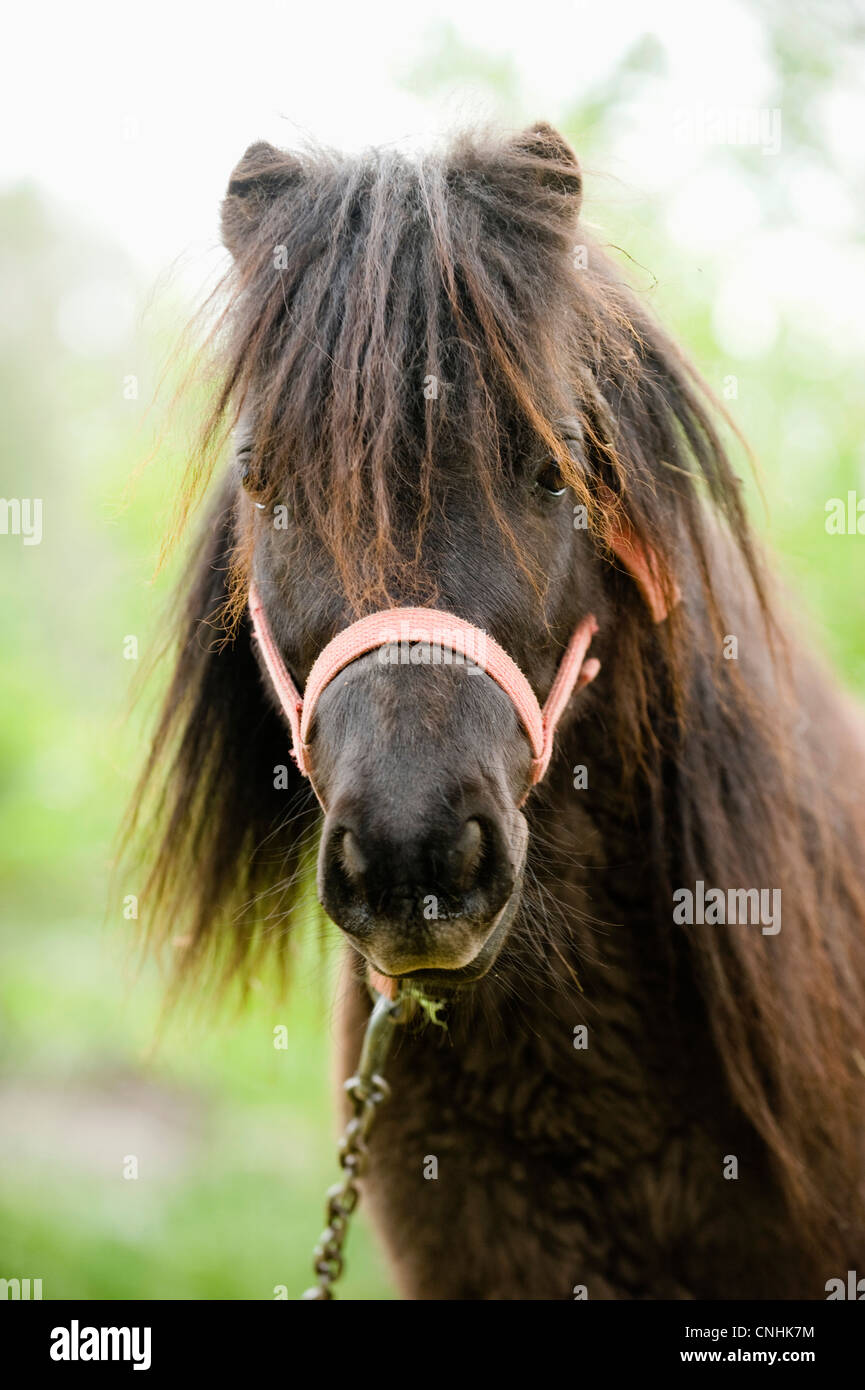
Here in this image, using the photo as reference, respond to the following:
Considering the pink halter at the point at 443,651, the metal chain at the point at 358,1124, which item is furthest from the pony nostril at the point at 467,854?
the metal chain at the point at 358,1124

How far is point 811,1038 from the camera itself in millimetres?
2064

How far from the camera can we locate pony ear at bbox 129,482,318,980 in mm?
2232

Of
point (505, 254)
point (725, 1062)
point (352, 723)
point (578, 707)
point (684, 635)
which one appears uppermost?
point (505, 254)

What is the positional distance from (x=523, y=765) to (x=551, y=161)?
3.46 feet

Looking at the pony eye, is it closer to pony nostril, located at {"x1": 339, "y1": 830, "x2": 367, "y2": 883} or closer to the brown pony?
the brown pony

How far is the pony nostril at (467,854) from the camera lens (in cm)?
138

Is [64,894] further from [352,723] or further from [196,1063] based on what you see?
[352,723]

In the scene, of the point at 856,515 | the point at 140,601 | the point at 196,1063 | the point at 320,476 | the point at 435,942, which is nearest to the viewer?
the point at 435,942

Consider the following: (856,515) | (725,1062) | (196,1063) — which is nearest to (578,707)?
(725,1062)

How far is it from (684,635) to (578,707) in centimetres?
29

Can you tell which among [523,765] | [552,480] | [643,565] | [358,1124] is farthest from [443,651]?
[358,1124]

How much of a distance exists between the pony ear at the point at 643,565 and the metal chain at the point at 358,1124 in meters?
0.89

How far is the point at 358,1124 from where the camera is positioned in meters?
2.17

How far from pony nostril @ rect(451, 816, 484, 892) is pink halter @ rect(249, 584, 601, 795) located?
0.84 feet
